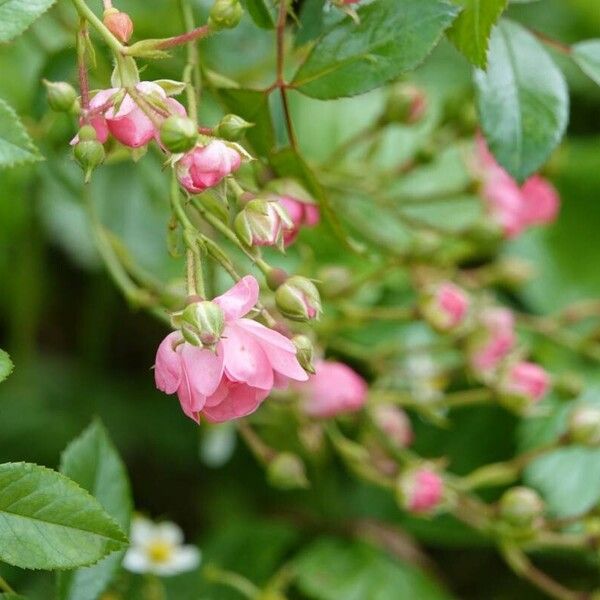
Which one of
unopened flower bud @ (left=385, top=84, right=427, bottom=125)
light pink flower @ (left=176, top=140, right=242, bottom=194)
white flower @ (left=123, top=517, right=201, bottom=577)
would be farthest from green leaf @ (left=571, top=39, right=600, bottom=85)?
white flower @ (left=123, top=517, right=201, bottom=577)

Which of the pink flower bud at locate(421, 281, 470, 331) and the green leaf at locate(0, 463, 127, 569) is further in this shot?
the pink flower bud at locate(421, 281, 470, 331)

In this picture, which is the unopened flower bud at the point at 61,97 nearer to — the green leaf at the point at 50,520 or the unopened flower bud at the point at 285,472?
the green leaf at the point at 50,520

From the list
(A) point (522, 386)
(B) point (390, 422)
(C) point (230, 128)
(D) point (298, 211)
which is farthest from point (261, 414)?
(C) point (230, 128)

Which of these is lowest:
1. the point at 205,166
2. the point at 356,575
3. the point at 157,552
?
the point at 356,575

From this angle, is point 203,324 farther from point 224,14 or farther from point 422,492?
point 422,492

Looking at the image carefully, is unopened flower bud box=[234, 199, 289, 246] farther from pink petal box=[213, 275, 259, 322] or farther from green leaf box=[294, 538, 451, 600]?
green leaf box=[294, 538, 451, 600]

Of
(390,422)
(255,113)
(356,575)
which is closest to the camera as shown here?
(255,113)
